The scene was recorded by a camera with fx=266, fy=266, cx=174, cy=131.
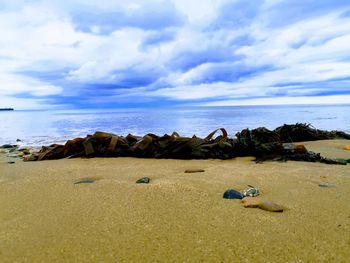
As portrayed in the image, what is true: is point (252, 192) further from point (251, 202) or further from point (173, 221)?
point (173, 221)

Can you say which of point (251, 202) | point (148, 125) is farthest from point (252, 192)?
point (148, 125)

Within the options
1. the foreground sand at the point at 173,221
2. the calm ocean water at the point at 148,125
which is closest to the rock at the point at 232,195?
the foreground sand at the point at 173,221

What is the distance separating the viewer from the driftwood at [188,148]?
4.26 metres

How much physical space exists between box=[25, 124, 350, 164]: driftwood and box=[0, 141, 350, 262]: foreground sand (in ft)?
3.98

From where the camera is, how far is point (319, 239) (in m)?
1.46

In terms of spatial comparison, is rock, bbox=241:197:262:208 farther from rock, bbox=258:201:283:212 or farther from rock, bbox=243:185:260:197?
rock, bbox=243:185:260:197

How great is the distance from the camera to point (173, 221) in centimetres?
172

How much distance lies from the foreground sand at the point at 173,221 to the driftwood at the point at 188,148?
3.98 feet

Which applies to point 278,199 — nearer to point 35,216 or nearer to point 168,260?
point 168,260

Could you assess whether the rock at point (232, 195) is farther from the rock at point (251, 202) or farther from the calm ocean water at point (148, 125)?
the calm ocean water at point (148, 125)

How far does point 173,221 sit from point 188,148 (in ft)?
9.71

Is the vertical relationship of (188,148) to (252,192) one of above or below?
above

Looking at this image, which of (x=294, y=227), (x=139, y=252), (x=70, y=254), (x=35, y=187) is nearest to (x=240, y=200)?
(x=294, y=227)

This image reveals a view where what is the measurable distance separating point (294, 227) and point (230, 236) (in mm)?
420
